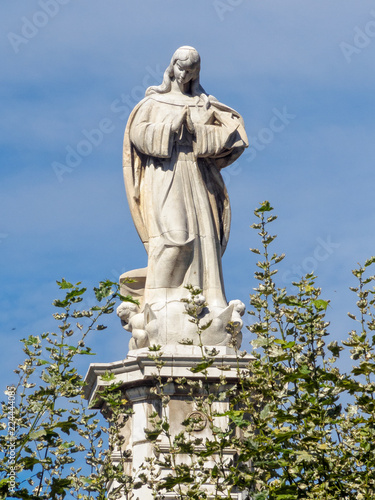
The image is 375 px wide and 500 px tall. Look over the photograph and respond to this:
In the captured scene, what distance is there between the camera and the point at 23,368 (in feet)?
34.7

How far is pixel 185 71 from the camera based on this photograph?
53.0 ft

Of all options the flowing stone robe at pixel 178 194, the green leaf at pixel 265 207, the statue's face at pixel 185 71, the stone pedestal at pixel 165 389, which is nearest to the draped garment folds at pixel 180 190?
the flowing stone robe at pixel 178 194

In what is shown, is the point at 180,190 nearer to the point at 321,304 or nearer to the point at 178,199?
the point at 178,199

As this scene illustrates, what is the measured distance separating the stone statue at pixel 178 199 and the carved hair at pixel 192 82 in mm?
13

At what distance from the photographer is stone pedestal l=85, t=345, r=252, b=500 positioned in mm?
14008

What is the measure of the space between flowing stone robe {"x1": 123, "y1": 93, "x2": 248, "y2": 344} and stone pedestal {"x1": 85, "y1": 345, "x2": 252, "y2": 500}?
0.76 meters

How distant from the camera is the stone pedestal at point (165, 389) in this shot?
14.0 m

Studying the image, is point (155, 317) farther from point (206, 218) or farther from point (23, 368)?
point (23, 368)

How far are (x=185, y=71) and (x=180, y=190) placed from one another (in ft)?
5.51

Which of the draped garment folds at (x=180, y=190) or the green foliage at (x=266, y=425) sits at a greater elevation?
the draped garment folds at (x=180, y=190)

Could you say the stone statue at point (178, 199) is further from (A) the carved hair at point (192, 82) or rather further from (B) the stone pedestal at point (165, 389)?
(B) the stone pedestal at point (165, 389)

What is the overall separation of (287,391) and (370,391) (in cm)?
73

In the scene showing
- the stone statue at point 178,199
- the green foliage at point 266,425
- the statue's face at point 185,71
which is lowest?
the green foliage at point 266,425

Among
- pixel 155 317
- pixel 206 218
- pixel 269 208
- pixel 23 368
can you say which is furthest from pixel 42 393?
pixel 206 218
